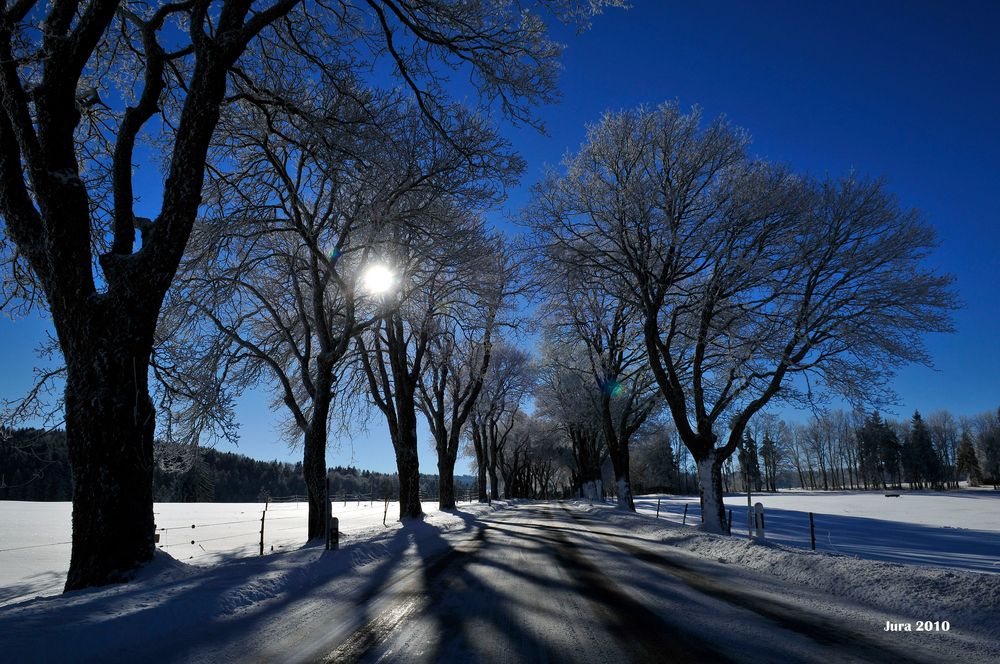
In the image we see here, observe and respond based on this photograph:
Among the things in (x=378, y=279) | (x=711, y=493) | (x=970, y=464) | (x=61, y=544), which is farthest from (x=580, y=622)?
(x=970, y=464)

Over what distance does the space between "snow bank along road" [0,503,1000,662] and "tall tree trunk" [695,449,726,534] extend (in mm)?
6490

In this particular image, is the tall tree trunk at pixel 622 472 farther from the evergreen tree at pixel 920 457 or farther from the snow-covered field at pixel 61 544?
the evergreen tree at pixel 920 457

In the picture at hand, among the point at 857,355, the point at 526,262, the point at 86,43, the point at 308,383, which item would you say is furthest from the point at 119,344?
the point at 857,355

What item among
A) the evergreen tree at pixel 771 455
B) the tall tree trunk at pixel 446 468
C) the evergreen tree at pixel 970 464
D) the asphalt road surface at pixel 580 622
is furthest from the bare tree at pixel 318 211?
the evergreen tree at pixel 970 464

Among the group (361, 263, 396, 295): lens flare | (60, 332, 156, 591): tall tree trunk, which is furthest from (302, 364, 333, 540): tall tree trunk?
(60, 332, 156, 591): tall tree trunk

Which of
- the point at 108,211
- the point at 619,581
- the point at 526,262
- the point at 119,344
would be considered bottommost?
the point at 619,581

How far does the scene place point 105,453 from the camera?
5.88 meters

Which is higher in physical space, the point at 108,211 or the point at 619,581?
the point at 108,211

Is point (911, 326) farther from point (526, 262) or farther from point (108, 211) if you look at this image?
point (108, 211)

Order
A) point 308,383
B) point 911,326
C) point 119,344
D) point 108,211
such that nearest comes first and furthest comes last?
point 119,344
point 108,211
point 911,326
point 308,383

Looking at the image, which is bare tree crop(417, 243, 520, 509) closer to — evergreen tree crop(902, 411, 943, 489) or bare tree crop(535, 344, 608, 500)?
bare tree crop(535, 344, 608, 500)

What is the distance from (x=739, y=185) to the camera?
45.2 ft

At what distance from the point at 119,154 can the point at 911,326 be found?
18140 mm

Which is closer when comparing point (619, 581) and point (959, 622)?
point (959, 622)
